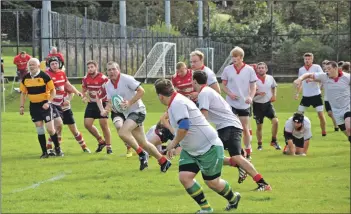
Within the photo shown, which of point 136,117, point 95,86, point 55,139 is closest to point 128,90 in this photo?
point 136,117

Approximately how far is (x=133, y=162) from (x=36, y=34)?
25093 millimetres

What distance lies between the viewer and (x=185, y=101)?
10.1 metres

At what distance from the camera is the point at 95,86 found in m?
17.4

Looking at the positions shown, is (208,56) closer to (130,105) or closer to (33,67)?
(33,67)

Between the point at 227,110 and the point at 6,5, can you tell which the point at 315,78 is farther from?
the point at 6,5

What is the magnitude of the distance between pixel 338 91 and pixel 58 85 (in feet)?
19.1

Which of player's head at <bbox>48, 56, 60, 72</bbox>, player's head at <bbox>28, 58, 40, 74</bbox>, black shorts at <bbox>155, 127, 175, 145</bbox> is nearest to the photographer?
black shorts at <bbox>155, 127, 175, 145</bbox>

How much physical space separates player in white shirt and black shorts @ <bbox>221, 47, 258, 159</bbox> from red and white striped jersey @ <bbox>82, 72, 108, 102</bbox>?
2711mm

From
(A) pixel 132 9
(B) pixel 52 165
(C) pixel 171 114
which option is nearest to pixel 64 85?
(B) pixel 52 165

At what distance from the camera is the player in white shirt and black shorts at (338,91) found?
15.6 metres

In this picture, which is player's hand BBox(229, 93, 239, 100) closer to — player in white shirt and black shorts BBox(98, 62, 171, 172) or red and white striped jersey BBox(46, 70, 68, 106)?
player in white shirt and black shorts BBox(98, 62, 171, 172)

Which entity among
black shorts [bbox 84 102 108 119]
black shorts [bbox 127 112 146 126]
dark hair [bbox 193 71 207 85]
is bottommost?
black shorts [bbox 84 102 108 119]

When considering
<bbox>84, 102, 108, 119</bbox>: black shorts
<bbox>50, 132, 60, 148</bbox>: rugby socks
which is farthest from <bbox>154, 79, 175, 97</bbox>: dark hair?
<bbox>84, 102, 108, 119</bbox>: black shorts

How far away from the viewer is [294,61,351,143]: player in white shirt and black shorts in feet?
51.1
